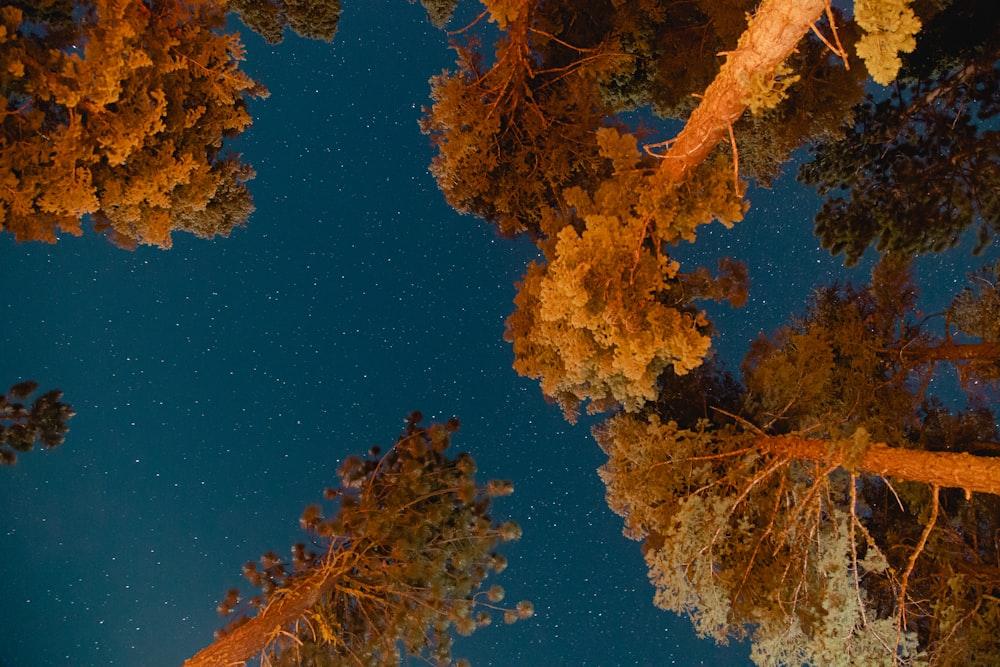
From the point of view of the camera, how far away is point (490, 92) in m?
6.90

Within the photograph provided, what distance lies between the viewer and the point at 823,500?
630 centimetres

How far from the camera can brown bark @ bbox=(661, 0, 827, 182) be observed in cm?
347

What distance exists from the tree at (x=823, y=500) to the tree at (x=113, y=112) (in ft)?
16.9

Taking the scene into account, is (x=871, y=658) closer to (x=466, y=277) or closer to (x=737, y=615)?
(x=737, y=615)

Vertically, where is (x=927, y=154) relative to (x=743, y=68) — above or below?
above

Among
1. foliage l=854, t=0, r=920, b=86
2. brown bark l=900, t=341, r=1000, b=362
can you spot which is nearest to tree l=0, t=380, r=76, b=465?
foliage l=854, t=0, r=920, b=86

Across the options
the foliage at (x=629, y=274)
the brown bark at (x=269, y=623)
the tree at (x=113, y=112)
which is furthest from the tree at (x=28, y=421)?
the foliage at (x=629, y=274)

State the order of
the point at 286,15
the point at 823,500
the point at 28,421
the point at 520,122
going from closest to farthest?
the point at 28,421 < the point at 823,500 < the point at 286,15 < the point at 520,122

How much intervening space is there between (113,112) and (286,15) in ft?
9.04

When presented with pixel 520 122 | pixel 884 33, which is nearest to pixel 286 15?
pixel 520 122

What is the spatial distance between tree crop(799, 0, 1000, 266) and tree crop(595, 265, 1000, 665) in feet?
2.69

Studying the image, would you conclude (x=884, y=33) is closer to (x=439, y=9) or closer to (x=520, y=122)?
(x=520, y=122)

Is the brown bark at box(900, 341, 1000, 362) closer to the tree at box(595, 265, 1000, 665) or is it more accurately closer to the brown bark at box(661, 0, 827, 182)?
the tree at box(595, 265, 1000, 665)

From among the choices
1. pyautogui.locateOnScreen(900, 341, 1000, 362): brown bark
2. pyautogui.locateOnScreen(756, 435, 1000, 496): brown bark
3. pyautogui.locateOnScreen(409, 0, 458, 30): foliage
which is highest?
pyautogui.locateOnScreen(409, 0, 458, 30): foliage
